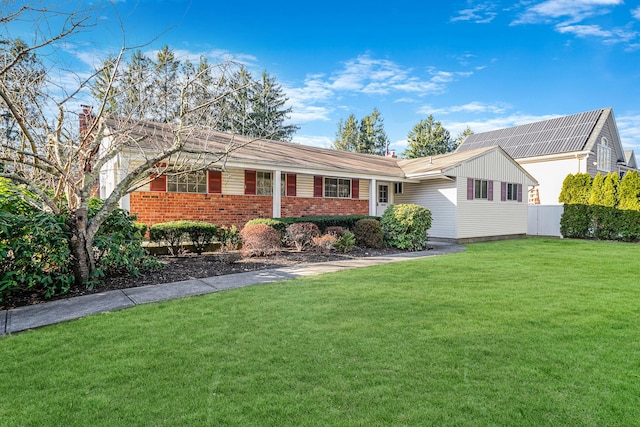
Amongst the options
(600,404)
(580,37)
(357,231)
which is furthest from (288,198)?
(580,37)

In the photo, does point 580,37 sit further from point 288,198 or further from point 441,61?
point 288,198

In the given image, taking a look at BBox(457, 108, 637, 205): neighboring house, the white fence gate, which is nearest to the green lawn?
the white fence gate

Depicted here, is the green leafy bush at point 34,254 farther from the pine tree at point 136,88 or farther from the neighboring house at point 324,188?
the neighboring house at point 324,188

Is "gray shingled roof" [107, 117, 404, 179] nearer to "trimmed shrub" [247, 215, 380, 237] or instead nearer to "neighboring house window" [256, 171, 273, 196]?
"neighboring house window" [256, 171, 273, 196]

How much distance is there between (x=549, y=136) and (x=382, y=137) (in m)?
23.6

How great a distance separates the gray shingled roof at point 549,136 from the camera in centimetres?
2064

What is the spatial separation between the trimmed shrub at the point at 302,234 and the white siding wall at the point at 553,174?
1715cm

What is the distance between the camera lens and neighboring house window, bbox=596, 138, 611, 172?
20.9 meters

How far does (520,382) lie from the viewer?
8.76 ft

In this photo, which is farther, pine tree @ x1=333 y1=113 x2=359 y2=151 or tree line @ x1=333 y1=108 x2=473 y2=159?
pine tree @ x1=333 y1=113 x2=359 y2=151

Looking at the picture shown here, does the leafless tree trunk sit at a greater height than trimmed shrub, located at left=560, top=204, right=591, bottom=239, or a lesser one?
greater

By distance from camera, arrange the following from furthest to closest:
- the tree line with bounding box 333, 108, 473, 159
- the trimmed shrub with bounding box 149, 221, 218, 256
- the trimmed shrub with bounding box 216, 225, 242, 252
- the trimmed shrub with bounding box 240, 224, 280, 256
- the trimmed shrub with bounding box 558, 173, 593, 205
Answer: the tree line with bounding box 333, 108, 473, 159, the trimmed shrub with bounding box 558, 173, 593, 205, the trimmed shrub with bounding box 216, 225, 242, 252, the trimmed shrub with bounding box 149, 221, 218, 256, the trimmed shrub with bounding box 240, 224, 280, 256

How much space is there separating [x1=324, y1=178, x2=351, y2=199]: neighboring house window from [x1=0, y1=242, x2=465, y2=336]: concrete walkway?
7324 millimetres

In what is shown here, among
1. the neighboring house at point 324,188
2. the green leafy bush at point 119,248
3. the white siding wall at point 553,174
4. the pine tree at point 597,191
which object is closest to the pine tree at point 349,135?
the white siding wall at point 553,174
